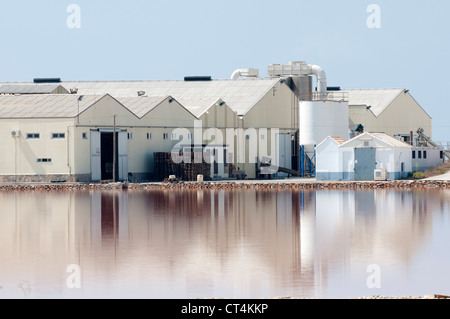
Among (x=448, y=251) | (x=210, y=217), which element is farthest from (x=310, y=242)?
(x=210, y=217)

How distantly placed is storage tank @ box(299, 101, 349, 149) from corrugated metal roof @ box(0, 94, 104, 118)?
1793 cm

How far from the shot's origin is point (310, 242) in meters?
25.7

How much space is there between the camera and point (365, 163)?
62688mm

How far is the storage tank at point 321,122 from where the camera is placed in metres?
71.5

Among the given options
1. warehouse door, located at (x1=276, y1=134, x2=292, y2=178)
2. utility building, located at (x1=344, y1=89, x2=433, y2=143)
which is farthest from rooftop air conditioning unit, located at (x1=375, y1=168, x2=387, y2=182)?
utility building, located at (x1=344, y1=89, x2=433, y2=143)

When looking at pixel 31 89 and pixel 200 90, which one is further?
pixel 200 90

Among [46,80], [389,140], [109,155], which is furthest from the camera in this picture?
[46,80]

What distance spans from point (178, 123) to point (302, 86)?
46.5 feet

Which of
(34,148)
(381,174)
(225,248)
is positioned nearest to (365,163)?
(381,174)

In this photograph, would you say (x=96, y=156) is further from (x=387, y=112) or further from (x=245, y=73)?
(x=387, y=112)

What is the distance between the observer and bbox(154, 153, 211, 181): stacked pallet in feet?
209

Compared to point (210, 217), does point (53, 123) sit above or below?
above

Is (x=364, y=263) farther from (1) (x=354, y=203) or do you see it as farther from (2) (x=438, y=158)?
(2) (x=438, y=158)
